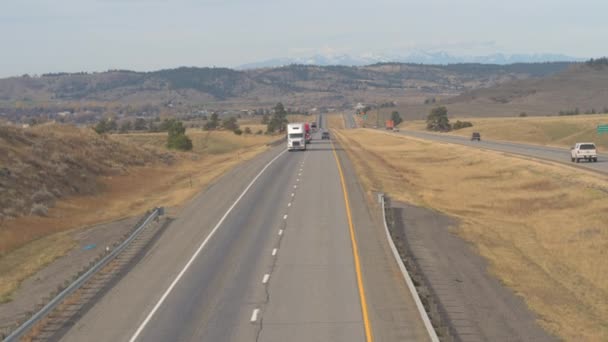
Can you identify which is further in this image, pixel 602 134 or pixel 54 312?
pixel 602 134

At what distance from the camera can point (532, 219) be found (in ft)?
138

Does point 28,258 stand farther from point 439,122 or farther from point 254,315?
point 439,122

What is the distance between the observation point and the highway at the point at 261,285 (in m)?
18.8

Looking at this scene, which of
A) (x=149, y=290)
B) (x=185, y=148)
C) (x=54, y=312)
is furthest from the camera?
(x=185, y=148)

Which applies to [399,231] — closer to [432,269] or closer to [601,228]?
[432,269]

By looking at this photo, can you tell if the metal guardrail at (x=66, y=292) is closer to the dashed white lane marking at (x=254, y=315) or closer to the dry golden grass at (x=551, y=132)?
the dashed white lane marking at (x=254, y=315)

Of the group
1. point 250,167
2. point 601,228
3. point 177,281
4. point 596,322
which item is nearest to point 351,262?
point 177,281

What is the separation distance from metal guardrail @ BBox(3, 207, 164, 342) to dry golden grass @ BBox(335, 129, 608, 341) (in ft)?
47.1

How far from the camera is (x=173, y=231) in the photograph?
3500 centimetres

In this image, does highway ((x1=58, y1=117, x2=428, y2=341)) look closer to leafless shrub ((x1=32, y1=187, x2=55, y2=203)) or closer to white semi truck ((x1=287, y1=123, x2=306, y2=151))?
leafless shrub ((x1=32, y1=187, x2=55, y2=203))

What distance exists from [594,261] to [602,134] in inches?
3001

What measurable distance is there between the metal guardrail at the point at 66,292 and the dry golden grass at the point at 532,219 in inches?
565

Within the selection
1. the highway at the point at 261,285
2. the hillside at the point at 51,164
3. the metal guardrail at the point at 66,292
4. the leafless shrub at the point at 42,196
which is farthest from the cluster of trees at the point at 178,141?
the metal guardrail at the point at 66,292

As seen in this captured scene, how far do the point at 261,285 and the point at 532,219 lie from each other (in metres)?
24.1
